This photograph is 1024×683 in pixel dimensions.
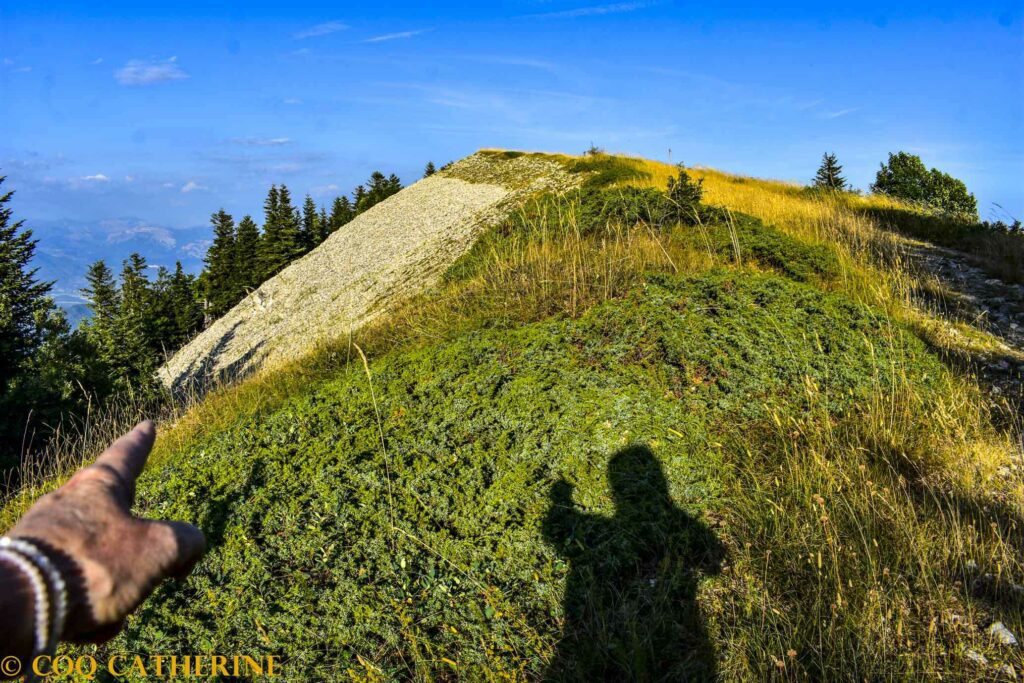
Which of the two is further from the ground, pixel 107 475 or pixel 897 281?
pixel 897 281

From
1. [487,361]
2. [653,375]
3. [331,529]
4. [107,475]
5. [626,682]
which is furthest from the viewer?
[487,361]

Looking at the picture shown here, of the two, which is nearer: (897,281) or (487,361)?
(487,361)

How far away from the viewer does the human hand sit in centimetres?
98

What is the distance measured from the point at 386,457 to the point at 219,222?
1649 inches

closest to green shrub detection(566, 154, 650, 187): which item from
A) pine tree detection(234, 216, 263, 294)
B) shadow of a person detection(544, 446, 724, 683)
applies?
shadow of a person detection(544, 446, 724, 683)

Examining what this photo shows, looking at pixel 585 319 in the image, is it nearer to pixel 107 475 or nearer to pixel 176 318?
pixel 107 475

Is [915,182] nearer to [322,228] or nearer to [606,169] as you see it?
[606,169]

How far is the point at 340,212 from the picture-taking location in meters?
40.1

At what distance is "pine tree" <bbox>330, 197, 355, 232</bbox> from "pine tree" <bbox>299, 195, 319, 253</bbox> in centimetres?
123

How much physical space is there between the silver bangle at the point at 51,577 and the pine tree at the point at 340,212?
1592 inches

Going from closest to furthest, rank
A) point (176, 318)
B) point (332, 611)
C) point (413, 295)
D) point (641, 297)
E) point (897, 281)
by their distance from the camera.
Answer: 1. point (332, 611)
2. point (641, 297)
3. point (897, 281)
4. point (413, 295)
5. point (176, 318)

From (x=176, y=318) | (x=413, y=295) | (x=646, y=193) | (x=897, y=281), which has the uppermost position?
(x=646, y=193)

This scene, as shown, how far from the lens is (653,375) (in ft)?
16.8

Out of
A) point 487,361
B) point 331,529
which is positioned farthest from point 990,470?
point 331,529
